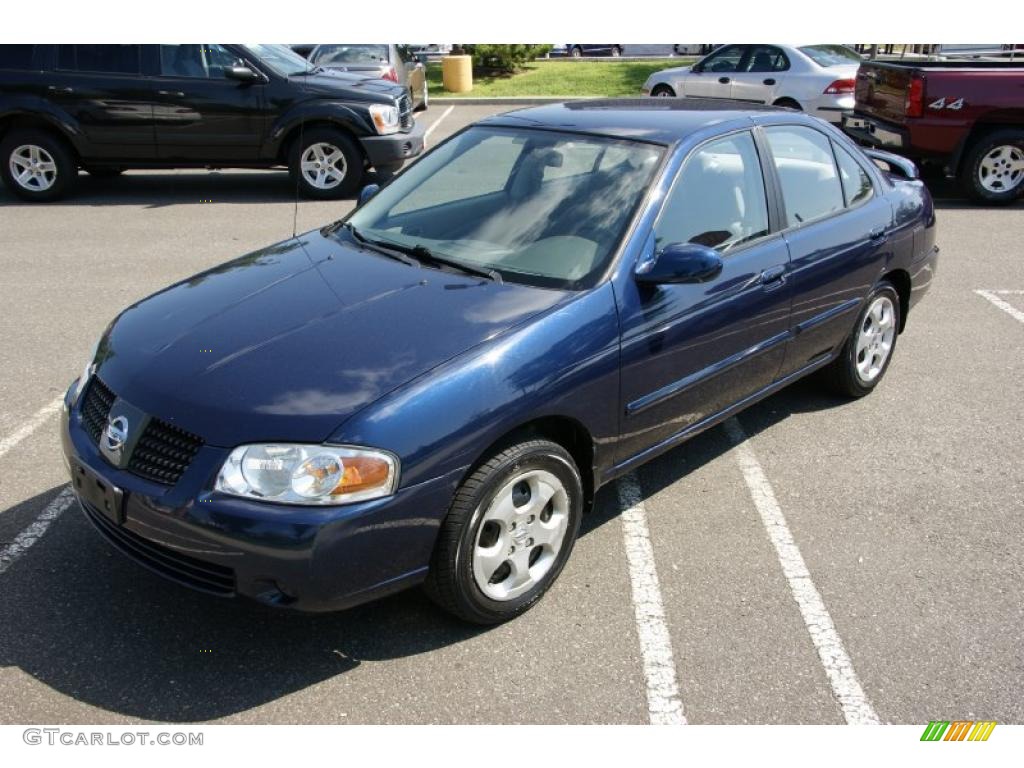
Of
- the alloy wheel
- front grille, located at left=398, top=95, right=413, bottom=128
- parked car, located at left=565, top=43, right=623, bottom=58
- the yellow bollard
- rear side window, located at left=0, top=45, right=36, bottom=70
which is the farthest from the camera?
parked car, located at left=565, top=43, right=623, bottom=58

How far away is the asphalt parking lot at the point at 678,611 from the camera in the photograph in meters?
2.96

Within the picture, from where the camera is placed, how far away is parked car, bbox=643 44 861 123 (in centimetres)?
1371

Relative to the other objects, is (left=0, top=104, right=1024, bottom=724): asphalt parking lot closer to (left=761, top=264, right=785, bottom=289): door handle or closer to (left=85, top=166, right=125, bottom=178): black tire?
(left=761, top=264, right=785, bottom=289): door handle

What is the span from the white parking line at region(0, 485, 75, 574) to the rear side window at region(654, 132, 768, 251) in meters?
2.68

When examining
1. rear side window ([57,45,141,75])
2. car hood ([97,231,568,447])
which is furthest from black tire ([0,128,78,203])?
car hood ([97,231,568,447])

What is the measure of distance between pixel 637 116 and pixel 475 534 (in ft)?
7.19

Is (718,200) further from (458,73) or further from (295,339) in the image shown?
(458,73)

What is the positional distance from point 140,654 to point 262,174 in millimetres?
9794

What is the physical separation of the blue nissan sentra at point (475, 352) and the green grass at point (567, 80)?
15.6m

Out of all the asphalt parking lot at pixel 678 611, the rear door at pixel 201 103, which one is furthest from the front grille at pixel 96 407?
the rear door at pixel 201 103

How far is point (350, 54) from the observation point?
50.7 feet

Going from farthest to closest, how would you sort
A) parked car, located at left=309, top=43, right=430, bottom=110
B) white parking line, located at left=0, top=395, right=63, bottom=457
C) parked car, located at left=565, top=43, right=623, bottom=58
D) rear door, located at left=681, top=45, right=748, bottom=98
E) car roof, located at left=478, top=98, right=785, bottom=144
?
parked car, located at left=565, top=43, right=623, bottom=58 → rear door, located at left=681, top=45, right=748, bottom=98 → parked car, located at left=309, top=43, right=430, bottom=110 → white parking line, located at left=0, top=395, right=63, bottom=457 → car roof, located at left=478, top=98, right=785, bottom=144

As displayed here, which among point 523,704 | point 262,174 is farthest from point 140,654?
point 262,174

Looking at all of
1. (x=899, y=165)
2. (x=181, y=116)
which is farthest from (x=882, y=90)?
(x=181, y=116)
